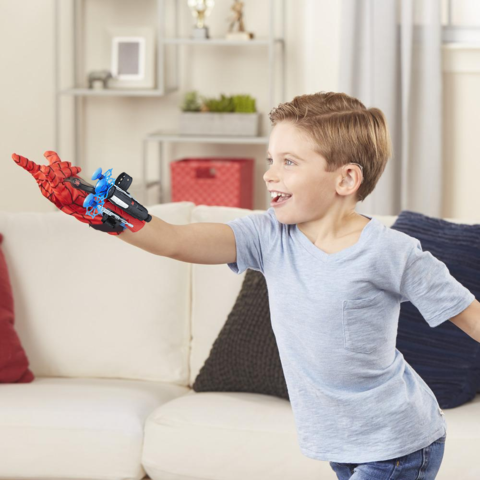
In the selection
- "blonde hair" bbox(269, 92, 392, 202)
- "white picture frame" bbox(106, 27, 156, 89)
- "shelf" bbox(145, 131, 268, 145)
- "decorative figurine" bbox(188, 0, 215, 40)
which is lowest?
"blonde hair" bbox(269, 92, 392, 202)

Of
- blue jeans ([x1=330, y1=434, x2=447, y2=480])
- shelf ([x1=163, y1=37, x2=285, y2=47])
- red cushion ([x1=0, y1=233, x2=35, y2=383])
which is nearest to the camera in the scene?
blue jeans ([x1=330, y1=434, x2=447, y2=480])

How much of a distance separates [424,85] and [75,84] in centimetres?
161

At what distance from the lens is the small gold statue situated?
3.38m

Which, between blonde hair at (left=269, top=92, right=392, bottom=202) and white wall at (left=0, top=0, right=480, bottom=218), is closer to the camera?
blonde hair at (left=269, top=92, right=392, bottom=202)

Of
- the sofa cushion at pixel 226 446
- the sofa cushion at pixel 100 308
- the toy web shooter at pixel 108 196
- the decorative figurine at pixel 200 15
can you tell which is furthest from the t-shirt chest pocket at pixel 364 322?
the decorative figurine at pixel 200 15

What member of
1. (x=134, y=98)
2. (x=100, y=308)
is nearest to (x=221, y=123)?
(x=134, y=98)

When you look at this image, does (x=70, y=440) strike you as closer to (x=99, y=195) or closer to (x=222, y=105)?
(x=99, y=195)

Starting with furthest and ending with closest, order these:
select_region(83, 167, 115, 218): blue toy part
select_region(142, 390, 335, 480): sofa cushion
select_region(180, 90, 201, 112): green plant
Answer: select_region(180, 90, 201, 112): green plant
select_region(142, 390, 335, 480): sofa cushion
select_region(83, 167, 115, 218): blue toy part

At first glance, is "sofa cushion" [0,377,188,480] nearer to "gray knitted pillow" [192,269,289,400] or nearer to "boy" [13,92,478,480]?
"gray knitted pillow" [192,269,289,400]

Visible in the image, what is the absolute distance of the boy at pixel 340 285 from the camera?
101cm

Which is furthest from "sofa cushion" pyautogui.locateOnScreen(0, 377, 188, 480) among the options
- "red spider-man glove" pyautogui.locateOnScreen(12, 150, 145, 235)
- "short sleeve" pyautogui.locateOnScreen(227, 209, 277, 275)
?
"red spider-man glove" pyautogui.locateOnScreen(12, 150, 145, 235)

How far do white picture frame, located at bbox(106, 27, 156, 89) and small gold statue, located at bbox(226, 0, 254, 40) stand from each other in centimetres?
36

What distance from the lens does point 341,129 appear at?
40.9 inches

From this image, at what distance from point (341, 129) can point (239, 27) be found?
8.31 ft
